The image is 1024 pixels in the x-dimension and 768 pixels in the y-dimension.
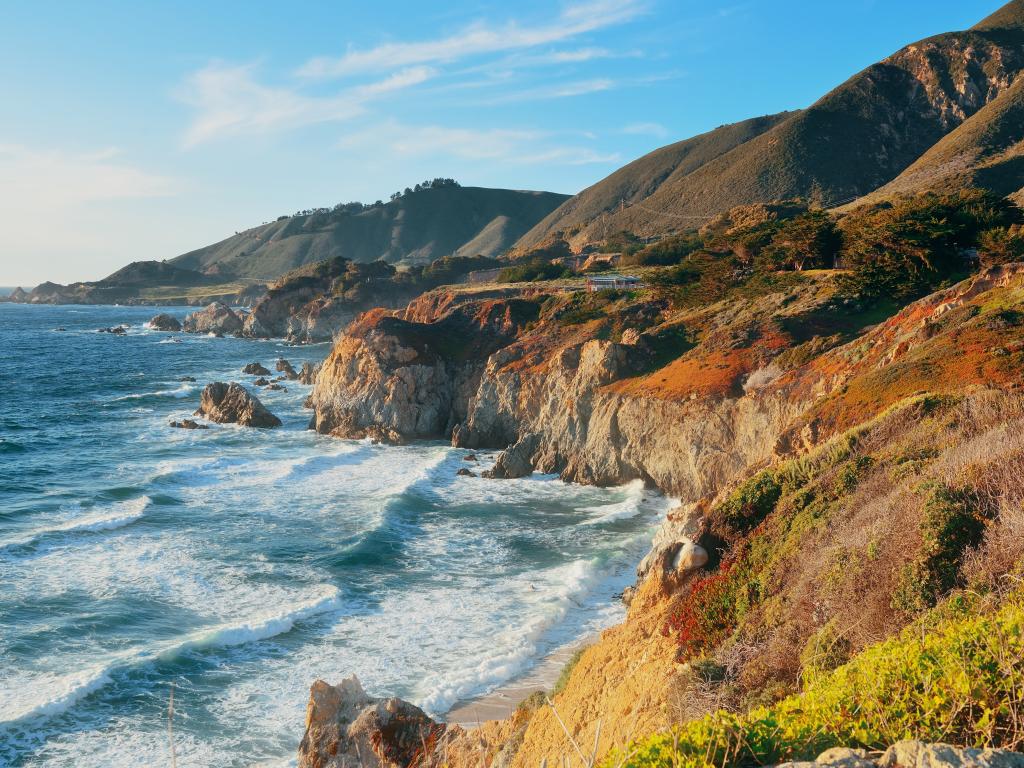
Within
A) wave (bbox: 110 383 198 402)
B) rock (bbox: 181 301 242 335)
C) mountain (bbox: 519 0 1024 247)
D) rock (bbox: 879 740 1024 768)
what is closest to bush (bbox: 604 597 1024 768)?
rock (bbox: 879 740 1024 768)

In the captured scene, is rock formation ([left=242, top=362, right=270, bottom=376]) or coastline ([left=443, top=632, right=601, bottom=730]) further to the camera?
rock formation ([left=242, top=362, right=270, bottom=376])

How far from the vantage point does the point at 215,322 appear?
11506 cm

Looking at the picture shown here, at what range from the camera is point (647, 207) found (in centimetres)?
12044

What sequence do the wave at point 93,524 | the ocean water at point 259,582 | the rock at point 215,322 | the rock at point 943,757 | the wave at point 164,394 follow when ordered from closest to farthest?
the rock at point 943,757, the ocean water at point 259,582, the wave at point 93,524, the wave at point 164,394, the rock at point 215,322

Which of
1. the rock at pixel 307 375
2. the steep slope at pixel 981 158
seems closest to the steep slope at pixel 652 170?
the steep slope at pixel 981 158

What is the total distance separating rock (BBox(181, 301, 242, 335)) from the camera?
112625 mm

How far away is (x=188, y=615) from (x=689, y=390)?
1948 cm

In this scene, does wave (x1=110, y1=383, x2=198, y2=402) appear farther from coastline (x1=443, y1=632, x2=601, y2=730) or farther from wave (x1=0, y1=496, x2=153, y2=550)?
coastline (x1=443, y1=632, x2=601, y2=730)

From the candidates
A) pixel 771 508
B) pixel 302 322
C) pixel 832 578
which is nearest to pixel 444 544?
pixel 771 508

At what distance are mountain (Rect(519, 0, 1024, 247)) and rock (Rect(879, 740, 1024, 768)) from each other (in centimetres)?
10104

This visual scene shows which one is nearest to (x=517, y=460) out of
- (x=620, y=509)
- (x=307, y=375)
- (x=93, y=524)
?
(x=620, y=509)

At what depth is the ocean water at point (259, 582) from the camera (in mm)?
15055

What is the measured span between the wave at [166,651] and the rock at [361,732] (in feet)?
25.6

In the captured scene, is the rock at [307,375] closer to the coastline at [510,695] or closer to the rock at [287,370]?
the rock at [287,370]
